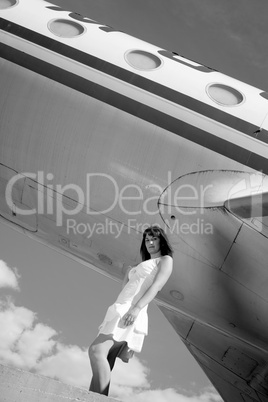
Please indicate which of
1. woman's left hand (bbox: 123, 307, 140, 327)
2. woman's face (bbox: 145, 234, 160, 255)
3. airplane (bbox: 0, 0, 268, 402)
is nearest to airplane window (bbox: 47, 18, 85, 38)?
airplane (bbox: 0, 0, 268, 402)

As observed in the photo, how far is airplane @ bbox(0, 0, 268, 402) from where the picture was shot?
6059 millimetres

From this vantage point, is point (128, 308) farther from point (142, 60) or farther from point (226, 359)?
point (226, 359)

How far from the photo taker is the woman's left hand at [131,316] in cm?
325

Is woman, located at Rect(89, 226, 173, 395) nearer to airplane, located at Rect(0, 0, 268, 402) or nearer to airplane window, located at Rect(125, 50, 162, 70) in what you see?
airplane, located at Rect(0, 0, 268, 402)

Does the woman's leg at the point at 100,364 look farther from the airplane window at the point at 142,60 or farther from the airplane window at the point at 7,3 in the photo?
the airplane window at the point at 7,3

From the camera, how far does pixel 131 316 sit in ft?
10.7

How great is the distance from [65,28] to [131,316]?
16.2 feet

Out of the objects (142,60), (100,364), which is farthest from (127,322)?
(142,60)

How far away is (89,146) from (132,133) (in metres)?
0.59

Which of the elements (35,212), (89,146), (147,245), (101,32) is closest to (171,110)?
(89,146)

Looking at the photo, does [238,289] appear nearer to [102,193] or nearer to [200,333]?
[200,333]

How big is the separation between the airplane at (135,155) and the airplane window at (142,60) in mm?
28

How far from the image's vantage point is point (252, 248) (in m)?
6.09

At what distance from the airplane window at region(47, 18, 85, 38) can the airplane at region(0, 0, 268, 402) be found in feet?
0.14
